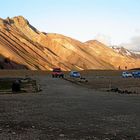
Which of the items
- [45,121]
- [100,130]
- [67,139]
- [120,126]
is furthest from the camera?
[45,121]

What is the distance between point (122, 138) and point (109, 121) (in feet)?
16.5

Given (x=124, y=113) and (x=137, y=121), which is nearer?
(x=137, y=121)

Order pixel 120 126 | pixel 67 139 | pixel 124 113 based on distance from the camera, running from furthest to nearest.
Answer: pixel 124 113, pixel 120 126, pixel 67 139

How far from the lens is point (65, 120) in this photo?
67.6 feet

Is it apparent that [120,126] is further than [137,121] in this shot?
No

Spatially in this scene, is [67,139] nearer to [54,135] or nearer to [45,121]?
[54,135]

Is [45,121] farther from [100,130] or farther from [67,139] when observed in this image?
[67,139]

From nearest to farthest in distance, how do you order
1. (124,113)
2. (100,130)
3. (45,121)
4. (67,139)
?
1. (67,139)
2. (100,130)
3. (45,121)
4. (124,113)

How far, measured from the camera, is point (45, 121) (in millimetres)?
20094

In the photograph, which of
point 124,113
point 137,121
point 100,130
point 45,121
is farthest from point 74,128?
point 124,113

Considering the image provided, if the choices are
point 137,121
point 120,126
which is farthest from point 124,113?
point 120,126

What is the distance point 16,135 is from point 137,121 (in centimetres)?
727

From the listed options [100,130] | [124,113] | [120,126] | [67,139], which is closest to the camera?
[67,139]

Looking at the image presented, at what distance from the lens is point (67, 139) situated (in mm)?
15008
